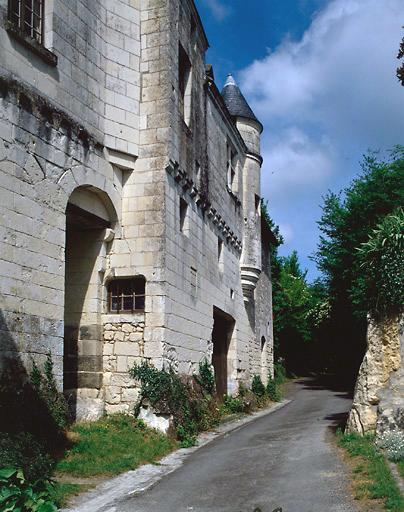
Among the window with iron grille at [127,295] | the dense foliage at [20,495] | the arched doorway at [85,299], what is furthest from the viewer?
the window with iron grille at [127,295]

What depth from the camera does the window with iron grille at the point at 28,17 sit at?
10.4 metres

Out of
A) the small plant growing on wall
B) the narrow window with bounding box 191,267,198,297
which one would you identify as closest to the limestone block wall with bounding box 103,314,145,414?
the narrow window with bounding box 191,267,198,297

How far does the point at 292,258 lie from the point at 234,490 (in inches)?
1408

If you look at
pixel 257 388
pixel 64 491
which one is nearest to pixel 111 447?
pixel 64 491

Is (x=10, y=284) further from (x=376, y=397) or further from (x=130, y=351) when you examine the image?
(x=376, y=397)

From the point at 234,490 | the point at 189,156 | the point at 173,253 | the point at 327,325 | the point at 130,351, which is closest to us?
the point at 234,490

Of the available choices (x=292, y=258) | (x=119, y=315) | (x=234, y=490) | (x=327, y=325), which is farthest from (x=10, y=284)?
(x=292, y=258)

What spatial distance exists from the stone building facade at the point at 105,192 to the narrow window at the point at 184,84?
5 cm

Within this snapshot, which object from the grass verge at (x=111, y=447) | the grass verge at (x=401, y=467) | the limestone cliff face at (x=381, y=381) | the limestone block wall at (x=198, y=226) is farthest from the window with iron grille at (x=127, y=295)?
the grass verge at (x=401, y=467)

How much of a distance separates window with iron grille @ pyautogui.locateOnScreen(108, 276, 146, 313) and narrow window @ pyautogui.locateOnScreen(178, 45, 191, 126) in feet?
14.1

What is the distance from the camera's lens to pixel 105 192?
12672 millimetres

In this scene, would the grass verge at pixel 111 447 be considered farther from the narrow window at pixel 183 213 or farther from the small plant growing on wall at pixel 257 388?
the small plant growing on wall at pixel 257 388

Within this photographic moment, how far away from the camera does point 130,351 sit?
1262 centimetres

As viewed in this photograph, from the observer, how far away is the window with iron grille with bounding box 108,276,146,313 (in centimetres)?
1294
